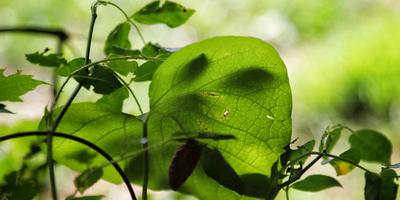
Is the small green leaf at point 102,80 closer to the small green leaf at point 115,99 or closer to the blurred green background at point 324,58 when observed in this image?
the small green leaf at point 115,99

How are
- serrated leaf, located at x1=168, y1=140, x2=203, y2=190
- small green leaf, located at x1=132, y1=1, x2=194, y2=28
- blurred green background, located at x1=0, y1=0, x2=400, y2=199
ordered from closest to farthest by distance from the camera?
serrated leaf, located at x1=168, y1=140, x2=203, y2=190
small green leaf, located at x1=132, y1=1, x2=194, y2=28
blurred green background, located at x1=0, y1=0, x2=400, y2=199

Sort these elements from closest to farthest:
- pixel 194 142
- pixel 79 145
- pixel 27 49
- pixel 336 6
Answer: pixel 194 142 → pixel 79 145 → pixel 27 49 → pixel 336 6

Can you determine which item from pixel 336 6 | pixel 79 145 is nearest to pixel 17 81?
pixel 79 145

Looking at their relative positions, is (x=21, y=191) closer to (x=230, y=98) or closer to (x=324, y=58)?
(x=230, y=98)

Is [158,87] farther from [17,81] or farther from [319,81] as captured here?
[319,81]

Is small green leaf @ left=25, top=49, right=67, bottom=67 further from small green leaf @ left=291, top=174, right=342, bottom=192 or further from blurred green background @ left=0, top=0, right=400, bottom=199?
blurred green background @ left=0, top=0, right=400, bottom=199

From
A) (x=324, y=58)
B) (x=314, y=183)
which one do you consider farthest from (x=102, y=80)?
(x=324, y=58)

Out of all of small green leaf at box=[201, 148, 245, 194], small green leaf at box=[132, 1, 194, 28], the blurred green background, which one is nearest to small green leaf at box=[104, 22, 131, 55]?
small green leaf at box=[132, 1, 194, 28]
